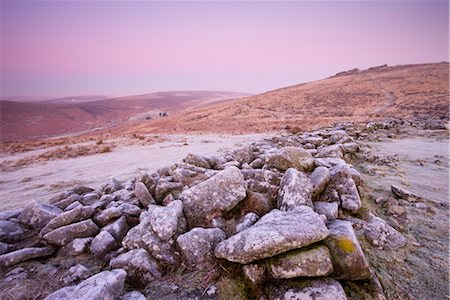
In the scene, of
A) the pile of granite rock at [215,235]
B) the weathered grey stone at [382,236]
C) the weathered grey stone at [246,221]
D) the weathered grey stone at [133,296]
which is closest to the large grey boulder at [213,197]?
the pile of granite rock at [215,235]

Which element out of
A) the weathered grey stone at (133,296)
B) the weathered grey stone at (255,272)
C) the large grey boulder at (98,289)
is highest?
the large grey boulder at (98,289)

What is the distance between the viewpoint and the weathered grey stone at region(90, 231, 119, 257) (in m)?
3.05

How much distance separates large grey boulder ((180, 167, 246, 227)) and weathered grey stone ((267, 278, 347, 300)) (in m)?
1.33

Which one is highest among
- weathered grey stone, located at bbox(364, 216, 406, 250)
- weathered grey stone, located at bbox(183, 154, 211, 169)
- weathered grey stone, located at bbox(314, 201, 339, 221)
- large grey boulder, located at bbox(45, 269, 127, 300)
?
weathered grey stone, located at bbox(183, 154, 211, 169)

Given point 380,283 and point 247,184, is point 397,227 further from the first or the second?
point 247,184

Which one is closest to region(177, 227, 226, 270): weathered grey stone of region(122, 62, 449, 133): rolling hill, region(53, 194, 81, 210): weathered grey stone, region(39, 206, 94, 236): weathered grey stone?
region(39, 206, 94, 236): weathered grey stone

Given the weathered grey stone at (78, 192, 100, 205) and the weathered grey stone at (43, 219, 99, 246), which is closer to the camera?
the weathered grey stone at (43, 219, 99, 246)

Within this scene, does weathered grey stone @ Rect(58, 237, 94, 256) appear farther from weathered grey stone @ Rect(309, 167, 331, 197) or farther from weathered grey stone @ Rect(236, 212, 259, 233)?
weathered grey stone @ Rect(309, 167, 331, 197)

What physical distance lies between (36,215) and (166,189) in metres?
2.04

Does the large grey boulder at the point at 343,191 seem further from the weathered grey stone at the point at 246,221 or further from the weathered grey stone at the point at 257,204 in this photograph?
the weathered grey stone at the point at 246,221

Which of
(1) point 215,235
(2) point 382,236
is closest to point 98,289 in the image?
(1) point 215,235

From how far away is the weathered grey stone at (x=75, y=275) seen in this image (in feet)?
8.65

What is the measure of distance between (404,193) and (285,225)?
3498 mm

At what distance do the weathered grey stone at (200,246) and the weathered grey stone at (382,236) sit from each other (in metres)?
2.02
